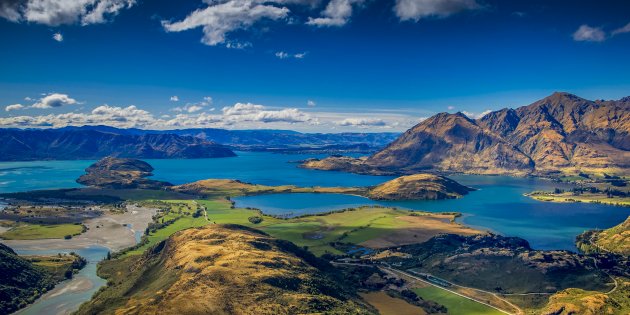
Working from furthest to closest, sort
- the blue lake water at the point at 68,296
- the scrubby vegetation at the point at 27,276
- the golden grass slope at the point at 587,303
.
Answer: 1. the scrubby vegetation at the point at 27,276
2. the blue lake water at the point at 68,296
3. the golden grass slope at the point at 587,303

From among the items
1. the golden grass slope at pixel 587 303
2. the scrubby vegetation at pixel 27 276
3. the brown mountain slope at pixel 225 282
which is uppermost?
the brown mountain slope at pixel 225 282

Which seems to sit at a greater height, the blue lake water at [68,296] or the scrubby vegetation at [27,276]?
the scrubby vegetation at [27,276]

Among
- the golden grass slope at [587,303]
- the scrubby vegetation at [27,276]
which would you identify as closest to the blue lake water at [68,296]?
the scrubby vegetation at [27,276]

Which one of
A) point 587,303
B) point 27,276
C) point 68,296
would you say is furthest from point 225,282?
point 587,303

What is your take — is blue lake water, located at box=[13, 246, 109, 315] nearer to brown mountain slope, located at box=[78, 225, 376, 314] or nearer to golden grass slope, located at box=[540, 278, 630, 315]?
brown mountain slope, located at box=[78, 225, 376, 314]

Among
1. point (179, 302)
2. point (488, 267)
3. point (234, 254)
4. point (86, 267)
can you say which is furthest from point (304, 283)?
point (86, 267)

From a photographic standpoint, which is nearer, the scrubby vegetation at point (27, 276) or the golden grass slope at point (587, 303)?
the golden grass slope at point (587, 303)

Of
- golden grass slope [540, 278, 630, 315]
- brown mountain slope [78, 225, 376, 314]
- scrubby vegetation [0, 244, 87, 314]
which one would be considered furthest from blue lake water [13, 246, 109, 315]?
golden grass slope [540, 278, 630, 315]

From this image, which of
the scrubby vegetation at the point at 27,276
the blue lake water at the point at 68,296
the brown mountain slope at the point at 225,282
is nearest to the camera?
the brown mountain slope at the point at 225,282

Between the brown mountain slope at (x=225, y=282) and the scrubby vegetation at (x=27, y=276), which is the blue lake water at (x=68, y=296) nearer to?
the scrubby vegetation at (x=27, y=276)

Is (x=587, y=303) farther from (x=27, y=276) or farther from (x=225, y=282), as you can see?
(x=27, y=276)
